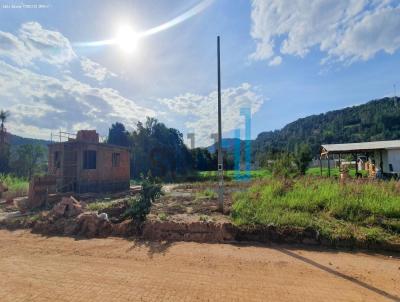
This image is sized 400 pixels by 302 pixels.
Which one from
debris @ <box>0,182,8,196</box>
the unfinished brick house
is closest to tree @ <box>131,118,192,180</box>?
the unfinished brick house

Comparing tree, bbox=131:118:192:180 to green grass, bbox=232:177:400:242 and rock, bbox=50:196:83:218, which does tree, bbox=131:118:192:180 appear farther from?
green grass, bbox=232:177:400:242

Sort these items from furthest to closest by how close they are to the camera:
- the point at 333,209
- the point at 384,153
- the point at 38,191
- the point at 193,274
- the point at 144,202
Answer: the point at 384,153 < the point at 38,191 < the point at 144,202 < the point at 333,209 < the point at 193,274

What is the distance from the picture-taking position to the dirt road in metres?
3.56

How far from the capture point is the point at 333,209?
6.96 m

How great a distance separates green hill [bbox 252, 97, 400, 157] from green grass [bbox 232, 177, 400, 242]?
37.3 metres

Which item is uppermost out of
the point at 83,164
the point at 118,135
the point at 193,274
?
the point at 118,135

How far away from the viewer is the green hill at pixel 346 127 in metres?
61.6

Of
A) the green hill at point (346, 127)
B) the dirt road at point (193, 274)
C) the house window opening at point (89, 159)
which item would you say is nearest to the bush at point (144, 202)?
the dirt road at point (193, 274)

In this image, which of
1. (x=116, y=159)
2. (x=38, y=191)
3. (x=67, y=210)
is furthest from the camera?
(x=116, y=159)

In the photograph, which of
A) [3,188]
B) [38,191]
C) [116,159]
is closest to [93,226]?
[38,191]

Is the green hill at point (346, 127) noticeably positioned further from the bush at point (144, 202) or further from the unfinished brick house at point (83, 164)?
the bush at point (144, 202)

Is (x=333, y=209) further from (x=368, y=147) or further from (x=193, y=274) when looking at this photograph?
(x=368, y=147)

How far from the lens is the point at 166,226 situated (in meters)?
6.71

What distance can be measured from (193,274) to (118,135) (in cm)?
4209
